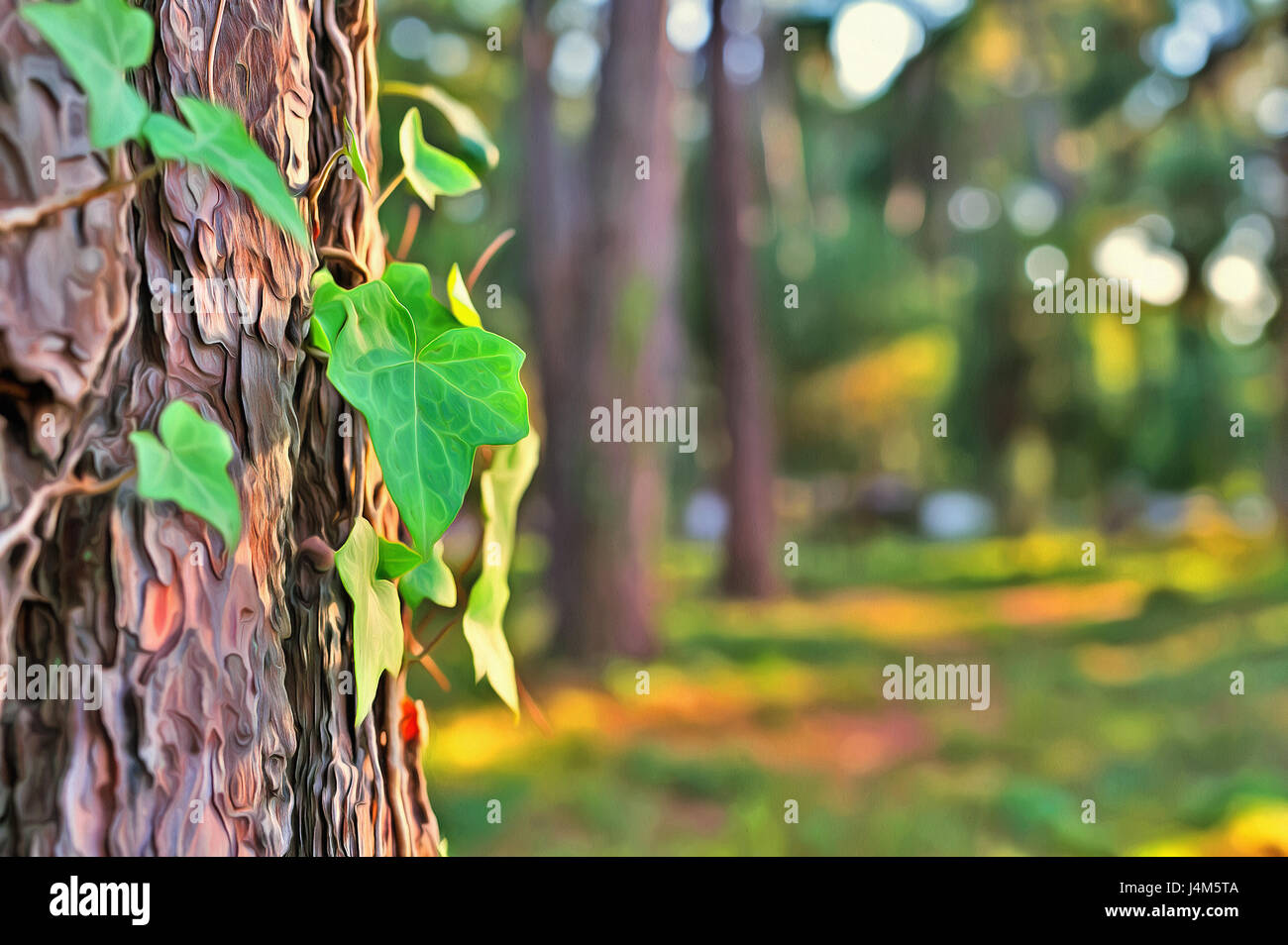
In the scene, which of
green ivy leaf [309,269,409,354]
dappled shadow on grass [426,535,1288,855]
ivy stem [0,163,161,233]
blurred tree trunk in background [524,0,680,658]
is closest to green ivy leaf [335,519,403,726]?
green ivy leaf [309,269,409,354]

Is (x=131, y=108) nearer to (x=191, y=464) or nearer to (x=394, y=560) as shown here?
(x=191, y=464)

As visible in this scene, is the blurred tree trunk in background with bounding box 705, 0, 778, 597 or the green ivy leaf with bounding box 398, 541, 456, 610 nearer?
the green ivy leaf with bounding box 398, 541, 456, 610

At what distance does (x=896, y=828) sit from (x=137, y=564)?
7.79ft

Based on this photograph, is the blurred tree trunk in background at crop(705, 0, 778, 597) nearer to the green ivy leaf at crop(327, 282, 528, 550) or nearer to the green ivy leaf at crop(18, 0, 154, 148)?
the green ivy leaf at crop(327, 282, 528, 550)

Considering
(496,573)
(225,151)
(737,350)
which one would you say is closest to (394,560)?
(496,573)

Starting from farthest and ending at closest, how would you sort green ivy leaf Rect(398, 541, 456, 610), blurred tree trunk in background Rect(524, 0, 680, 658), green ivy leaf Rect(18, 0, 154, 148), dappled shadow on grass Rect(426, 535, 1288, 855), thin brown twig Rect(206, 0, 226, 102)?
blurred tree trunk in background Rect(524, 0, 680, 658) < dappled shadow on grass Rect(426, 535, 1288, 855) < green ivy leaf Rect(398, 541, 456, 610) < thin brown twig Rect(206, 0, 226, 102) < green ivy leaf Rect(18, 0, 154, 148)

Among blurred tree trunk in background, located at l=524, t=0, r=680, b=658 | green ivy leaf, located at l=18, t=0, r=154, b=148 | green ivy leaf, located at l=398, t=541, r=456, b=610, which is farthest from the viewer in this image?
blurred tree trunk in background, located at l=524, t=0, r=680, b=658

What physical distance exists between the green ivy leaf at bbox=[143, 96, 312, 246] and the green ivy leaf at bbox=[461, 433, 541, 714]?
1.01 feet

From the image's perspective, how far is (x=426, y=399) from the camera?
65 centimetres

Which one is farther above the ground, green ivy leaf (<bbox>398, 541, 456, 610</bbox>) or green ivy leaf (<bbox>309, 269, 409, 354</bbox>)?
green ivy leaf (<bbox>309, 269, 409, 354</bbox>)

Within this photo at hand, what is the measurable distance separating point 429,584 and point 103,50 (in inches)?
16.7

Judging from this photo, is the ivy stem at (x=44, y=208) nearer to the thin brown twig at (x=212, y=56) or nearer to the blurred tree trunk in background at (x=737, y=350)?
the thin brown twig at (x=212, y=56)

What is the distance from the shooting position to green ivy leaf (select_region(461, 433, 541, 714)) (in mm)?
794
